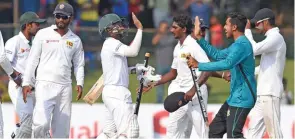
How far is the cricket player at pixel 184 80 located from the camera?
16.7 m

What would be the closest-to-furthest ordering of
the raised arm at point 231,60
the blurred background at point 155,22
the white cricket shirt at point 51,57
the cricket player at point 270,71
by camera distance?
1. the raised arm at point 231,60
2. the white cricket shirt at point 51,57
3. the cricket player at point 270,71
4. the blurred background at point 155,22

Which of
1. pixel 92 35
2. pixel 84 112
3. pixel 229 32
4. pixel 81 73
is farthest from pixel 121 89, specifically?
pixel 92 35

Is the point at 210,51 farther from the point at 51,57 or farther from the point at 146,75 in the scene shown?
the point at 51,57

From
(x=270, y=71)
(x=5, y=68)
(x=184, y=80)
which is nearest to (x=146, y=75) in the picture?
(x=184, y=80)

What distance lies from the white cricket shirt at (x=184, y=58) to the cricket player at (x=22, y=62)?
243cm

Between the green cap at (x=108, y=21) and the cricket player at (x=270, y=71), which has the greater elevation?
the green cap at (x=108, y=21)

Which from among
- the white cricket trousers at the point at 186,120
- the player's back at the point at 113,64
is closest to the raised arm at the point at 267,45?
the white cricket trousers at the point at 186,120

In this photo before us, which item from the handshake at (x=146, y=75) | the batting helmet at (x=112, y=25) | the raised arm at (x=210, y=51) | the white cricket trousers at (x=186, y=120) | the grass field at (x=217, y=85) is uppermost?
the batting helmet at (x=112, y=25)

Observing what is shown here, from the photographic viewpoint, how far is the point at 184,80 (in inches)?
670

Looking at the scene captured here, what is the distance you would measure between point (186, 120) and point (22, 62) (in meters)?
2.89

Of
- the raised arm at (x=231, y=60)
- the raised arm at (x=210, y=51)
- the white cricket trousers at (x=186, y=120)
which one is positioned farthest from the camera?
the white cricket trousers at (x=186, y=120)

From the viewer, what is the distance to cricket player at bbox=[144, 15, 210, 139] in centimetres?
1669

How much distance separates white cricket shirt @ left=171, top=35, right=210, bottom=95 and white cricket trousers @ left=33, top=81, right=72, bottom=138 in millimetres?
1831

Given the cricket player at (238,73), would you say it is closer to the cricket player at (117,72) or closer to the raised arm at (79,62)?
the cricket player at (117,72)
